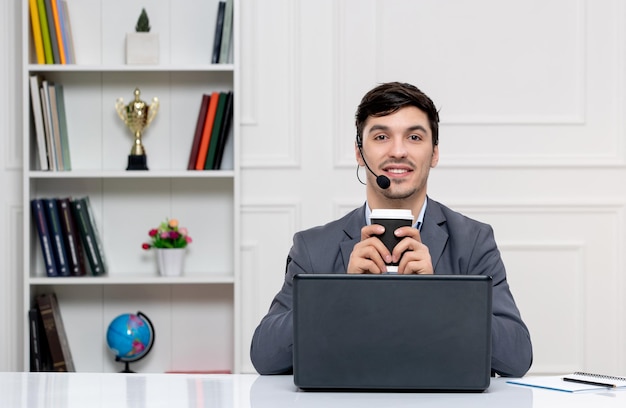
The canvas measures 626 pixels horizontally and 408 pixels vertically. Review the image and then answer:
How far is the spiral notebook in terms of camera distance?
1436mm

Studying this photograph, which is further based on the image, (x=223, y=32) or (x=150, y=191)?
(x=150, y=191)

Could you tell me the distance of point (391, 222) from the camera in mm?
1558

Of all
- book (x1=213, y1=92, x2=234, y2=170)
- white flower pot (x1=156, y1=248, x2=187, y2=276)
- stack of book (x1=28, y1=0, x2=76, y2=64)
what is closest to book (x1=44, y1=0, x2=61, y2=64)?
stack of book (x1=28, y1=0, x2=76, y2=64)

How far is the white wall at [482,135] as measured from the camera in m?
3.51

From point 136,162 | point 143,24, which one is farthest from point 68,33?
point 136,162

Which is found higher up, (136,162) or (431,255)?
(136,162)

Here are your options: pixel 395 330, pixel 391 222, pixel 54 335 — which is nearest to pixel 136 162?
pixel 54 335

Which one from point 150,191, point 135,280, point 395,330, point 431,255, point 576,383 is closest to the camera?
point 395,330

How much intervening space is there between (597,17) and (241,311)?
6.29ft

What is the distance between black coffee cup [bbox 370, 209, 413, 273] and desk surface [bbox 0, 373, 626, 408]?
305mm

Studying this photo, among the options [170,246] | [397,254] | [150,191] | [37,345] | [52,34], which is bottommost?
[37,345]

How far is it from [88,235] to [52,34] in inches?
33.0

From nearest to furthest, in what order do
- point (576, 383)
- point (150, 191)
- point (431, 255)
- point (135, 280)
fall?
point (576, 383), point (431, 255), point (135, 280), point (150, 191)

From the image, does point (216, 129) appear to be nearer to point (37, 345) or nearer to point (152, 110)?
point (152, 110)
